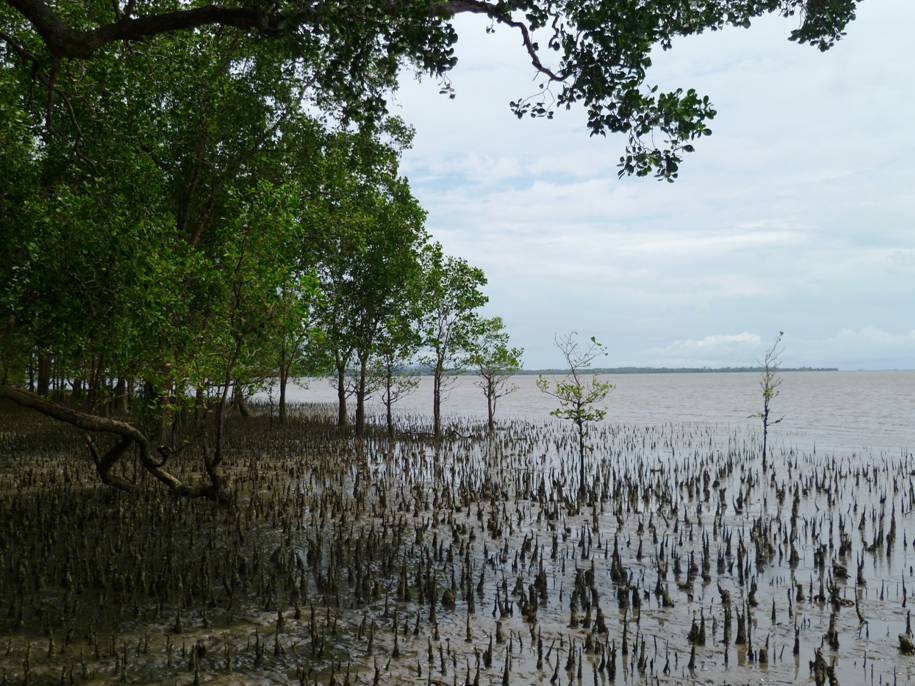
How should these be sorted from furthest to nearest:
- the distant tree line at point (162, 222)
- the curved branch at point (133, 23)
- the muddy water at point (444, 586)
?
the distant tree line at point (162, 222), the curved branch at point (133, 23), the muddy water at point (444, 586)

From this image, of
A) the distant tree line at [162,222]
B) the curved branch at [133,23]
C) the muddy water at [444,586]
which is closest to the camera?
the muddy water at [444,586]

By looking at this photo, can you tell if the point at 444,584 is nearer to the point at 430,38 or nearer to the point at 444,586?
the point at 444,586

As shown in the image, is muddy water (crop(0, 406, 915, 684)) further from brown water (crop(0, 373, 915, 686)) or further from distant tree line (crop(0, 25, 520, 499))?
distant tree line (crop(0, 25, 520, 499))

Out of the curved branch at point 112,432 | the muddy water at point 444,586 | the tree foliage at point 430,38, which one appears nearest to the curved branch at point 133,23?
the tree foliage at point 430,38

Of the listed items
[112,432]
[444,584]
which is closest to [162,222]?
[112,432]

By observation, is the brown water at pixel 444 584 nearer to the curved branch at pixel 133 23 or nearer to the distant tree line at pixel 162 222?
the distant tree line at pixel 162 222

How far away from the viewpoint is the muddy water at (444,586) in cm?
702

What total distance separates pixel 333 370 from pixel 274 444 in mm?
9088

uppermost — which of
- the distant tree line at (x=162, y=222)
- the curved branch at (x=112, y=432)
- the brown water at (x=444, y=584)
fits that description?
the distant tree line at (x=162, y=222)

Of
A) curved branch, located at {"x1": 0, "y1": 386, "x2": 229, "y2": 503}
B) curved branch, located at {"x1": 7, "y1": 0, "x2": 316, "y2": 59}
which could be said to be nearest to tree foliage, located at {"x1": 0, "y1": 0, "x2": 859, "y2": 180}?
curved branch, located at {"x1": 7, "y1": 0, "x2": 316, "y2": 59}

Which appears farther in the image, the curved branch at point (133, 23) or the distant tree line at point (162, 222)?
the distant tree line at point (162, 222)

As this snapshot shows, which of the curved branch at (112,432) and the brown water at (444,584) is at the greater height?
the curved branch at (112,432)

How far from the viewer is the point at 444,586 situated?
9.65 meters

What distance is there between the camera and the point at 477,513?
1430 centimetres
